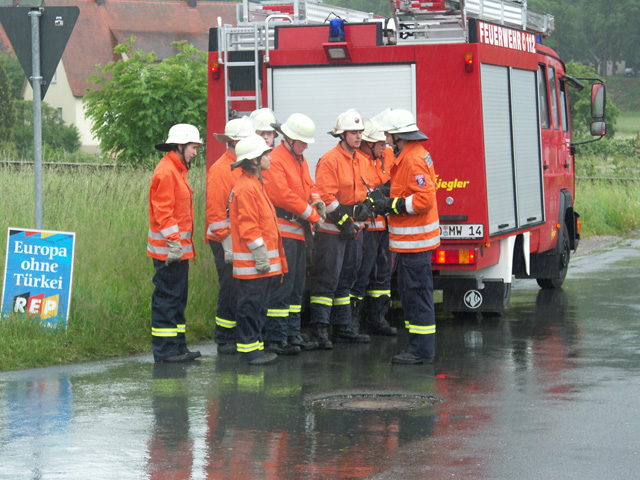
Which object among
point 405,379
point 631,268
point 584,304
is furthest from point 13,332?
point 631,268

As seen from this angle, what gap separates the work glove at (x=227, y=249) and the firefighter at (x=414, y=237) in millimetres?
1245

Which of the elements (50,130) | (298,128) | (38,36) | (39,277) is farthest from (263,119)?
(50,130)

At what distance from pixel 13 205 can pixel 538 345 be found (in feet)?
20.8

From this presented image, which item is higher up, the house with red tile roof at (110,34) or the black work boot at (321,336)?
the house with red tile roof at (110,34)

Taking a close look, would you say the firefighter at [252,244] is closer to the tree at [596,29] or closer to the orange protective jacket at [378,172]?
the orange protective jacket at [378,172]

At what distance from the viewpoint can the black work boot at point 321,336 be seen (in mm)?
9016

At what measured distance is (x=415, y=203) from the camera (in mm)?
8211

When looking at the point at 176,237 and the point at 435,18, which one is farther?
the point at 435,18

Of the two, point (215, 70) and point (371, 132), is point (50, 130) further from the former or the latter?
point (371, 132)

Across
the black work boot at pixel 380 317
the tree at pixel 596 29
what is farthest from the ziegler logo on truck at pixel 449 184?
the tree at pixel 596 29

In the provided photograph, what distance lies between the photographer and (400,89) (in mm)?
9586

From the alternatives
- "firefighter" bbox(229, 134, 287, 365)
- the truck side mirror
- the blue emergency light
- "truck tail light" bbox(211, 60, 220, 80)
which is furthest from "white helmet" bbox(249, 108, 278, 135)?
the truck side mirror

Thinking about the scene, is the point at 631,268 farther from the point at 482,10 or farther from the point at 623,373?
the point at 623,373

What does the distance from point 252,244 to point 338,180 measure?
54.0 inches
